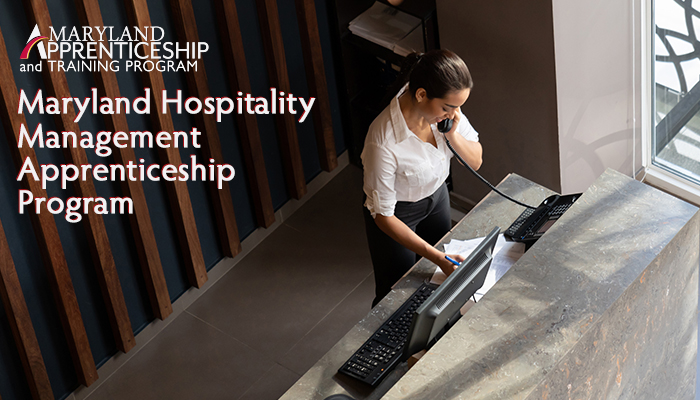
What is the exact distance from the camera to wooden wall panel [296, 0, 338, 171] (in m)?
4.45

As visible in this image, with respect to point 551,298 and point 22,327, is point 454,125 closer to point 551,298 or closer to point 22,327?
point 551,298

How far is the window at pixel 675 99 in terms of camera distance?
A: 12.6ft

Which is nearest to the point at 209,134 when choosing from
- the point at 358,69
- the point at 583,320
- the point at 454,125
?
the point at 358,69

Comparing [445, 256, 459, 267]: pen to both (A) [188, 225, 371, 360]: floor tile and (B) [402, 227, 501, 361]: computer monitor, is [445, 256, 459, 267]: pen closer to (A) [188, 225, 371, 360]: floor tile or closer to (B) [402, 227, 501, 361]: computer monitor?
(B) [402, 227, 501, 361]: computer monitor

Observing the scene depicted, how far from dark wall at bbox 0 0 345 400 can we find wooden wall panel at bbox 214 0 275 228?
5 cm

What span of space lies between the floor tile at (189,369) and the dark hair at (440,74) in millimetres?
1870

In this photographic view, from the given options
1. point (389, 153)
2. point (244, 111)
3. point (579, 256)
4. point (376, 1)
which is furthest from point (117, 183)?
point (579, 256)

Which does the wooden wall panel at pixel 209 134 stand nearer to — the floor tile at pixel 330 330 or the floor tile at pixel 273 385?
the floor tile at pixel 330 330

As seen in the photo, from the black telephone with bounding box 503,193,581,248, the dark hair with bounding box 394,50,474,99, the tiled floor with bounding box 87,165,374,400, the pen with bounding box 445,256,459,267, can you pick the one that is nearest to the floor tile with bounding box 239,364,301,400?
the tiled floor with bounding box 87,165,374,400

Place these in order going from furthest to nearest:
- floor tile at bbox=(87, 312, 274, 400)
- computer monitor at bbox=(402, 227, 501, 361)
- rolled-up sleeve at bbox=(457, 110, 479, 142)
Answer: floor tile at bbox=(87, 312, 274, 400) → rolled-up sleeve at bbox=(457, 110, 479, 142) → computer monitor at bbox=(402, 227, 501, 361)

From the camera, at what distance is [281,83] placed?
14.5ft

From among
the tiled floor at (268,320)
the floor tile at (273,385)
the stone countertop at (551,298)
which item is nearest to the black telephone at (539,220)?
the stone countertop at (551,298)

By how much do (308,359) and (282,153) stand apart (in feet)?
4.24

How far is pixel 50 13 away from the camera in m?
3.39
